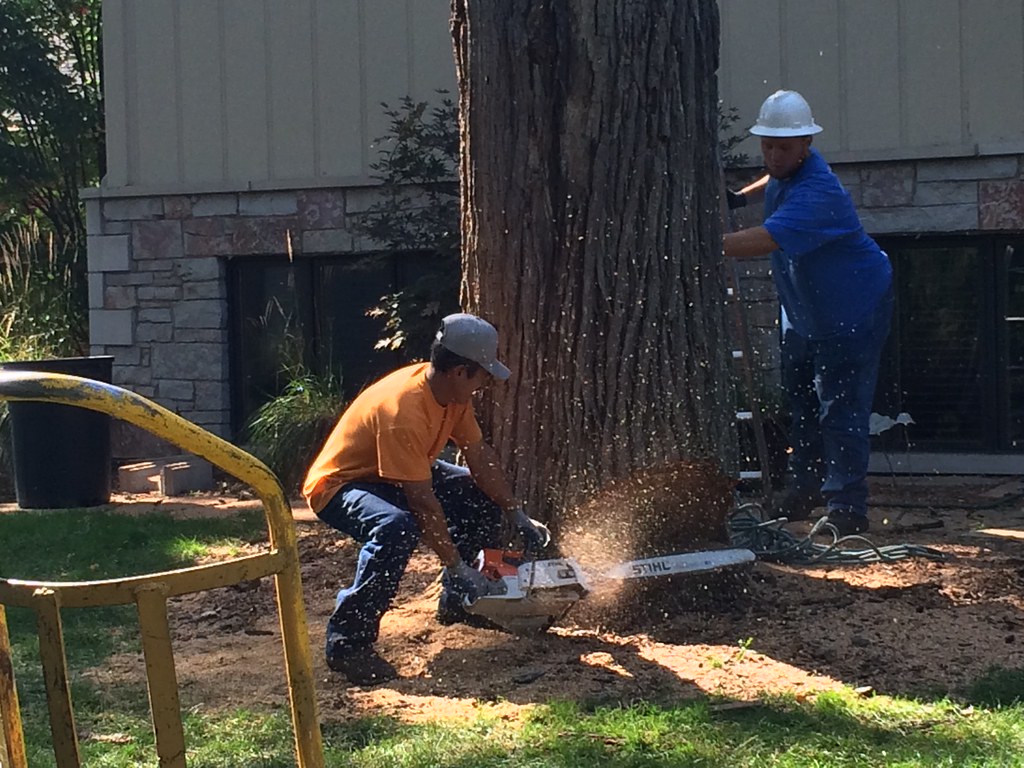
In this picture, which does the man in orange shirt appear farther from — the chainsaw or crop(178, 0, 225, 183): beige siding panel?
crop(178, 0, 225, 183): beige siding panel

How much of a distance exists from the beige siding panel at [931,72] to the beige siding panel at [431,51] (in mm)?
3097

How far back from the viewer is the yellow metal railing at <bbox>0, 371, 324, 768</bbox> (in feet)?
8.21

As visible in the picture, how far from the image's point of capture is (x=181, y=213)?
1036cm

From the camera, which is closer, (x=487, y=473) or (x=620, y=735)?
(x=620, y=735)

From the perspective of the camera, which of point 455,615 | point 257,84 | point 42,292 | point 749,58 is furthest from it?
point 42,292

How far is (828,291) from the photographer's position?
6.68 m

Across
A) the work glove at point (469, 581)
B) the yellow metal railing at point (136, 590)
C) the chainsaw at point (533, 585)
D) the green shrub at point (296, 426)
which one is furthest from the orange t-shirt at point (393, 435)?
the green shrub at point (296, 426)

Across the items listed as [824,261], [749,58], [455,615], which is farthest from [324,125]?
[455,615]

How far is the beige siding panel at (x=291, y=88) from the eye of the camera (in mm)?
9977

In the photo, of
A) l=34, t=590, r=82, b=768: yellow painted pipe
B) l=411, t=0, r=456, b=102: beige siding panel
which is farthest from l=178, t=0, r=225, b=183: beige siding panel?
l=34, t=590, r=82, b=768: yellow painted pipe

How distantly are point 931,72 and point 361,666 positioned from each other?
604 cm

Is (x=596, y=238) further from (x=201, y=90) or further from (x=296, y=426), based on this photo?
(x=201, y=90)

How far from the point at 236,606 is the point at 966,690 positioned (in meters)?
3.02

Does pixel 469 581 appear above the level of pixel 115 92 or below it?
below
